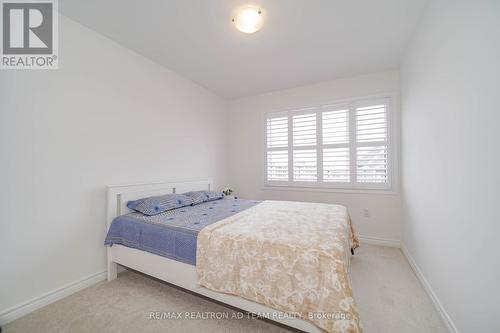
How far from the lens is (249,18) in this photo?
1.78 metres

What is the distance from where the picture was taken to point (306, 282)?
Answer: 1.18m

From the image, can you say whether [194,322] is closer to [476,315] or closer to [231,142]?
[476,315]

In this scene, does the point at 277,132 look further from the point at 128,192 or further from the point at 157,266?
the point at 157,266

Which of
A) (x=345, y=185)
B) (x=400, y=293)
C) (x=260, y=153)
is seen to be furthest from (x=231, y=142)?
(x=400, y=293)

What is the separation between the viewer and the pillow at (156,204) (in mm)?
2089

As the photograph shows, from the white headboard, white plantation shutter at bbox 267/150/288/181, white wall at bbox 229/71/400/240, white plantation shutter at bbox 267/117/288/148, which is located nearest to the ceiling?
white wall at bbox 229/71/400/240

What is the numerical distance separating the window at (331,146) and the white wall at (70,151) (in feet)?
6.92

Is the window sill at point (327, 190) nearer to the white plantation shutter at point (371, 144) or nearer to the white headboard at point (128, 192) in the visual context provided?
the white plantation shutter at point (371, 144)

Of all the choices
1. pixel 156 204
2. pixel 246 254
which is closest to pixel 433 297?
pixel 246 254

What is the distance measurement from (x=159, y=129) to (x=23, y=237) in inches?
67.7

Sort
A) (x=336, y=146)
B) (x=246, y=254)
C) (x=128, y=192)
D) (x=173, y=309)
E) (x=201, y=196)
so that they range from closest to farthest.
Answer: (x=246, y=254), (x=173, y=309), (x=128, y=192), (x=201, y=196), (x=336, y=146)

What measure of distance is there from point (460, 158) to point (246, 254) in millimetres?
1594

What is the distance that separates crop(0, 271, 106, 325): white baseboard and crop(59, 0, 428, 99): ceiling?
2.64 meters

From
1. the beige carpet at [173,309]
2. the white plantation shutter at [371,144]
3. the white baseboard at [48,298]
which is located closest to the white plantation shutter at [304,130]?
the white plantation shutter at [371,144]
